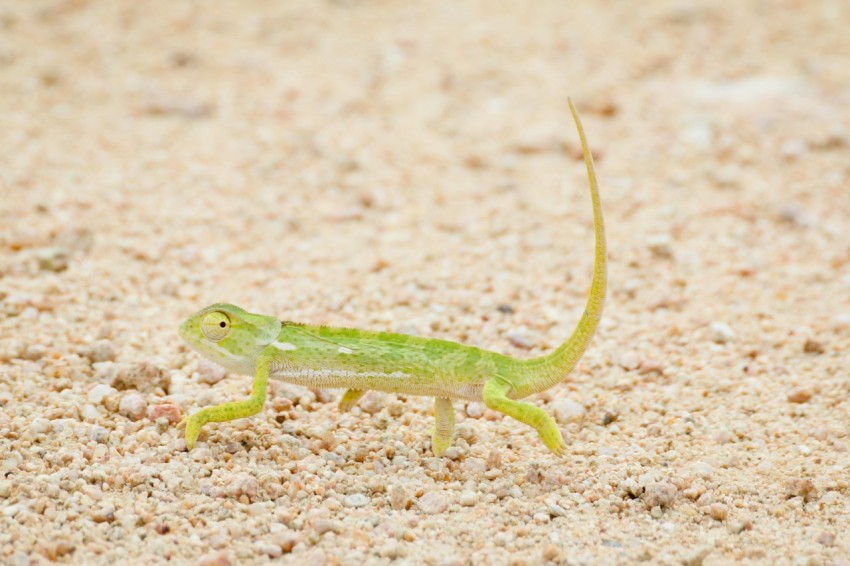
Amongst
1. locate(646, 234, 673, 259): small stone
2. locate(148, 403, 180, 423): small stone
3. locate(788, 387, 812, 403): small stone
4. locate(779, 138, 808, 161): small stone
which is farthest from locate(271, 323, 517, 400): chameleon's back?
locate(779, 138, 808, 161): small stone

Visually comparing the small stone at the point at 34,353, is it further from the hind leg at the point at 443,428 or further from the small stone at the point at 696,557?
the small stone at the point at 696,557

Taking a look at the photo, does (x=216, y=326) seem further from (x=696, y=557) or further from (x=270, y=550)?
(x=696, y=557)

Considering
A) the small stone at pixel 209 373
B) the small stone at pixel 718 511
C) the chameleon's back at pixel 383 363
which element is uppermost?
the chameleon's back at pixel 383 363

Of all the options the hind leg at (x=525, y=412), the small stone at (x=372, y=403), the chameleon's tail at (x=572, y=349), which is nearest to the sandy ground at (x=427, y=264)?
the small stone at (x=372, y=403)

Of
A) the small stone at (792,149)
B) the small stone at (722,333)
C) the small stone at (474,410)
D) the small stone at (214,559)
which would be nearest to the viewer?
the small stone at (214,559)

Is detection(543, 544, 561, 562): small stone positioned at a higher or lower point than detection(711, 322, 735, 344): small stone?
higher

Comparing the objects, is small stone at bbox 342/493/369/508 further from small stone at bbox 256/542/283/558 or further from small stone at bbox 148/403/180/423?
small stone at bbox 148/403/180/423
